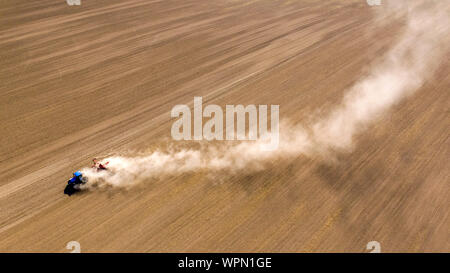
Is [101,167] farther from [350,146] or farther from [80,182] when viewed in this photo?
[350,146]

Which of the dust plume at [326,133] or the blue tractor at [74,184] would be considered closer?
the blue tractor at [74,184]

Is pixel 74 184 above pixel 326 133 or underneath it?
underneath

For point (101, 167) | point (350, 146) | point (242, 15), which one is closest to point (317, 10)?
point (242, 15)

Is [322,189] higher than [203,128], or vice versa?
[203,128]

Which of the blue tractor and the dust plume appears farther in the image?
the dust plume

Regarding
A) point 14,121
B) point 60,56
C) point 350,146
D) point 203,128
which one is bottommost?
point 350,146

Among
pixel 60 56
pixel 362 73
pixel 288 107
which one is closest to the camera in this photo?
pixel 288 107

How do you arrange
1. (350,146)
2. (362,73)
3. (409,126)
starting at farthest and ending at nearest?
(362,73) → (409,126) → (350,146)

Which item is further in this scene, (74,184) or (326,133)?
(326,133)
